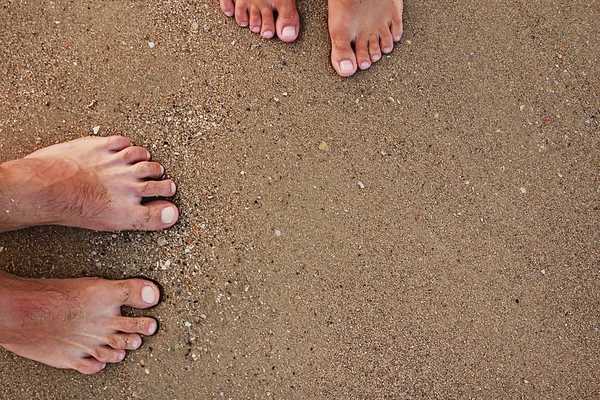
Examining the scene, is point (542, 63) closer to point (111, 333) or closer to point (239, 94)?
point (239, 94)

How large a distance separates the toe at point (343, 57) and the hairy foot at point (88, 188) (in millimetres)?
688

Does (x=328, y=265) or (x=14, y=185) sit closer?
(x=14, y=185)

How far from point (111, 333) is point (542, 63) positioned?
1.72 meters

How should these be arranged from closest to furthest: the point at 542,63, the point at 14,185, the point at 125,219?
the point at 14,185, the point at 125,219, the point at 542,63

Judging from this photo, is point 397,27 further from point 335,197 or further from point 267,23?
point 335,197

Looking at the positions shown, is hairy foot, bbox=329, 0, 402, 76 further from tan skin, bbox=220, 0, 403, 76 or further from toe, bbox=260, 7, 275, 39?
toe, bbox=260, 7, 275, 39

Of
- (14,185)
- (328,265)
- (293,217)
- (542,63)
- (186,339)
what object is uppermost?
(542,63)

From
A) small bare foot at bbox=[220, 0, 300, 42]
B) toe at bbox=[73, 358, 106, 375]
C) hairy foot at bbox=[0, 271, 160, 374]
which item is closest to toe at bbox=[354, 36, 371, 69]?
small bare foot at bbox=[220, 0, 300, 42]

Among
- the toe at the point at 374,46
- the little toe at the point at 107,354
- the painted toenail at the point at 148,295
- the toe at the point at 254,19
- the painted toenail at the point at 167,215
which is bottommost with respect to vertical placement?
the little toe at the point at 107,354

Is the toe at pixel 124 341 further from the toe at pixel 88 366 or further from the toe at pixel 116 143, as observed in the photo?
the toe at pixel 116 143

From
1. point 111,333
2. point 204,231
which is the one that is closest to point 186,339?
point 111,333

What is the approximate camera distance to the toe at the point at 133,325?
4.86ft

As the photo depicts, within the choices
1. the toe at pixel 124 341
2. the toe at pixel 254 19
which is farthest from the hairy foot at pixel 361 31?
the toe at pixel 124 341

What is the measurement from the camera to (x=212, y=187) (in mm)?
1535
